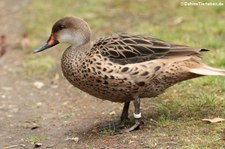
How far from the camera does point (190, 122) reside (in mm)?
5809

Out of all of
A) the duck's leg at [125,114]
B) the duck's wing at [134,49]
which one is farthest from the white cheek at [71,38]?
the duck's leg at [125,114]

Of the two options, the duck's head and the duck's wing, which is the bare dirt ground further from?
the duck's head

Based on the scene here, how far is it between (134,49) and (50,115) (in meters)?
1.58

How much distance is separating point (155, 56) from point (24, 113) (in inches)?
77.7

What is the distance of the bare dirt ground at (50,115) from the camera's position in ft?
19.0

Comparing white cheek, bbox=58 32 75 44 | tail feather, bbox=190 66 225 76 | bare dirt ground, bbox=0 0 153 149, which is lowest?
bare dirt ground, bbox=0 0 153 149

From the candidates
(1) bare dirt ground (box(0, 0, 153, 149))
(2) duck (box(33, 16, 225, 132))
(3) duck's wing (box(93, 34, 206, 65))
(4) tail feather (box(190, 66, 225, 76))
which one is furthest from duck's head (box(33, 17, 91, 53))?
(4) tail feather (box(190, 66, 225, 76))

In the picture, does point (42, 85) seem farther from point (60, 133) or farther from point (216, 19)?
point (216, 19)

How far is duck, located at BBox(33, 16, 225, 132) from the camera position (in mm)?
5625

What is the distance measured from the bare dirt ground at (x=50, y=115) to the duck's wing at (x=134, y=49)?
29.2 inches

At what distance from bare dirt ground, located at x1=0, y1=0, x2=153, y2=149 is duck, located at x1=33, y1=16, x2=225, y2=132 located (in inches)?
17.6

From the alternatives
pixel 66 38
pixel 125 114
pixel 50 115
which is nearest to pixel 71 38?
pixel 66 38

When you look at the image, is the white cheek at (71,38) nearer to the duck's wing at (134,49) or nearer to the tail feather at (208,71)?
the duck's wing at (134,49)

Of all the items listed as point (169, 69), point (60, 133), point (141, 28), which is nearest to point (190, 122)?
point (169, 69)
